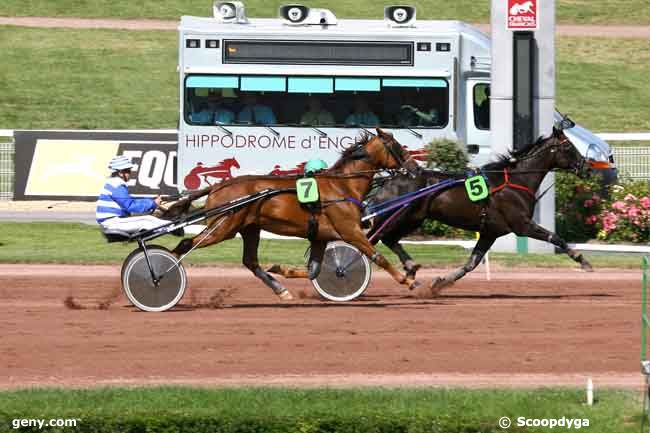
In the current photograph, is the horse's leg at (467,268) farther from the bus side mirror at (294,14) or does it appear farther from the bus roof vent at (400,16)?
the bus side mirror at (294,14)

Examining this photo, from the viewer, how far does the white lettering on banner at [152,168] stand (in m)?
26.5

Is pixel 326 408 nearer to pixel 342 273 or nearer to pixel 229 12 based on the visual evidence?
pixel 342 273

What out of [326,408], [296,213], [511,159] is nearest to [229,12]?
[511,159]

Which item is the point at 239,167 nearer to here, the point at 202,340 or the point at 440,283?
the point at 440,283

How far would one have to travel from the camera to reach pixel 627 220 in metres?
20.7

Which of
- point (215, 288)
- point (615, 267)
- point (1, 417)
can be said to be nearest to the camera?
point (1, 417)

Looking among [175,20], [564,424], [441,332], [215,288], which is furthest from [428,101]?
[175,20]

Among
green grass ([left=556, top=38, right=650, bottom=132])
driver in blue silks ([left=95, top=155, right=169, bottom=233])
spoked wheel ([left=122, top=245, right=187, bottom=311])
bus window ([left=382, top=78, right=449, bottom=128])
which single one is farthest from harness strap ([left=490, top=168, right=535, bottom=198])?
green grass ([left=556, top=38, right=650, bottom=132])

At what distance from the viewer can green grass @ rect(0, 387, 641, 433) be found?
8.17 m

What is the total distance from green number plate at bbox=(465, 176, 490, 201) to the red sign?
5.34 meters

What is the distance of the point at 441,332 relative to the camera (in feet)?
41.0

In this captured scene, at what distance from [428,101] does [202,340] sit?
11.5 metres

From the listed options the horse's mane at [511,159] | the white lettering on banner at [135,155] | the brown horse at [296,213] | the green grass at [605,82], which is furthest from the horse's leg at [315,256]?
the green grass at [605,82]

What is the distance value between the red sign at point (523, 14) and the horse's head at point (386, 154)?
19.5 feet
